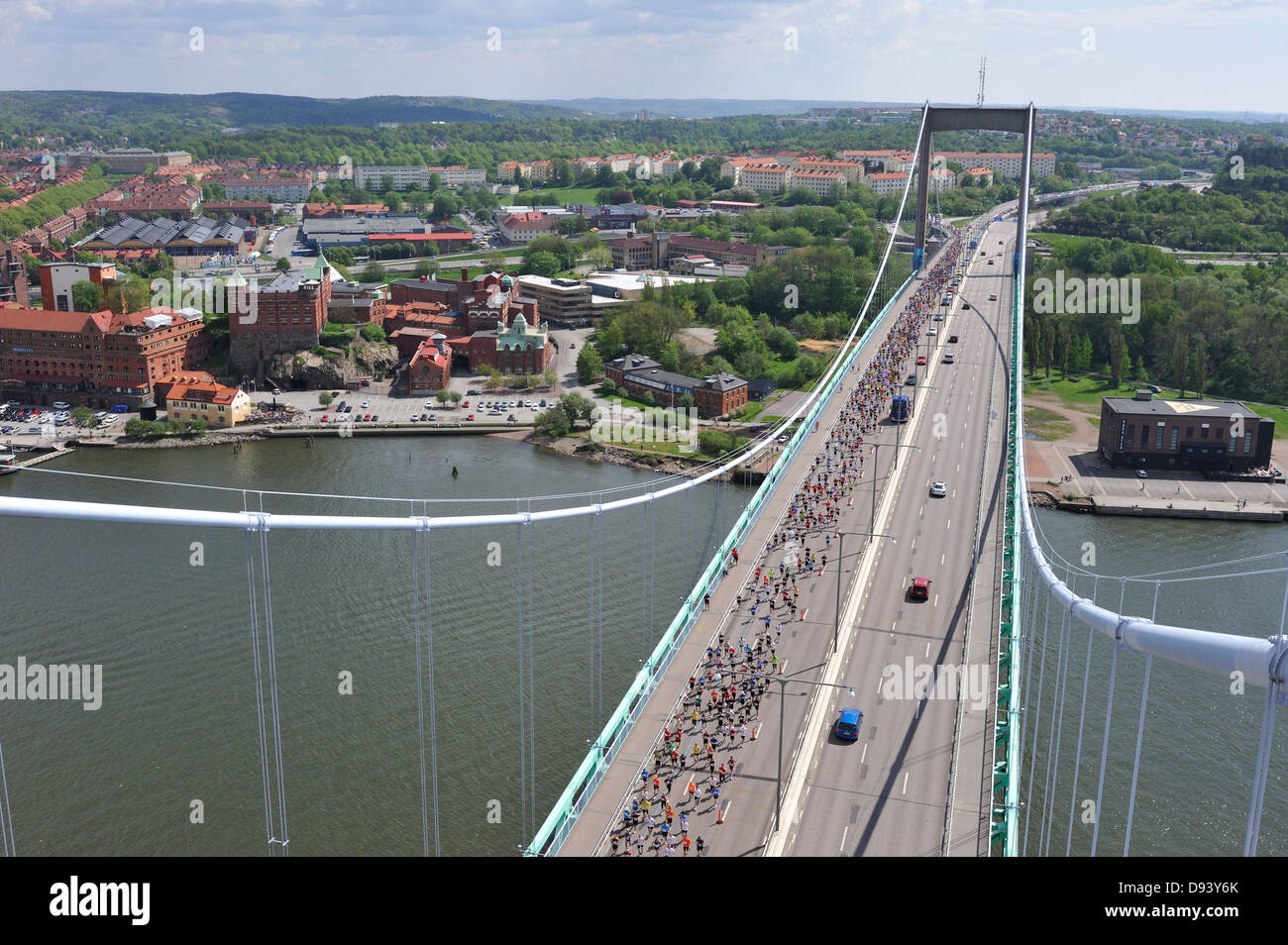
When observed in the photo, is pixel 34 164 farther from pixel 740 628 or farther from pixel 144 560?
pixel 740 628

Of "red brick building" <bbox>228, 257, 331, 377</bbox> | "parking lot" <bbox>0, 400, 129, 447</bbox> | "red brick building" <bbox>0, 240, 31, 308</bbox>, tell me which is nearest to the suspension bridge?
"parking lot" <bbox>0, 400, 129, 447</bbox>

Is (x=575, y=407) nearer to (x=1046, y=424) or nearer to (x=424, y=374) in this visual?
(x=424, y=374)

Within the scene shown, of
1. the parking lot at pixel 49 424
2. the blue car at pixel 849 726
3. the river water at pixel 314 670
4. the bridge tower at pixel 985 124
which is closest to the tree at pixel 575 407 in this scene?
the river water at pixel 314 670

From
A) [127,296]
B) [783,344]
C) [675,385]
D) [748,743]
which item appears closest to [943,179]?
[783,344]

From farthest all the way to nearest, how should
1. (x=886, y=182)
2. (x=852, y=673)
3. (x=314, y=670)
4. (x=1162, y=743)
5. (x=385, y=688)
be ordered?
(x=886, y=182) < (x=314, y=670) < (x=385, y=688) < (x=1162, y=743) < (x=852, y=673)

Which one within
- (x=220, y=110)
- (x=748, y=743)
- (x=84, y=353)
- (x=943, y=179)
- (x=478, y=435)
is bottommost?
(x=478, y=435)

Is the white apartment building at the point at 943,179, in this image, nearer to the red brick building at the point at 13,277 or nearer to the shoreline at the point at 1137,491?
the shoreline at the point at 1137,491
